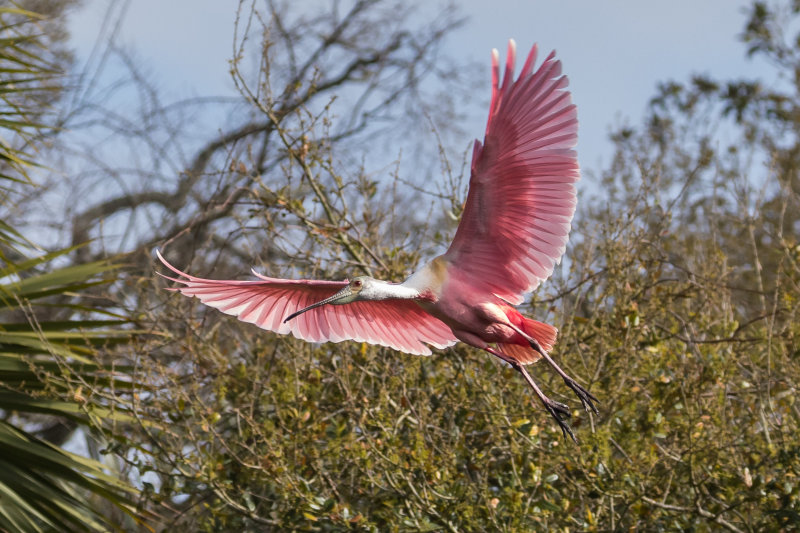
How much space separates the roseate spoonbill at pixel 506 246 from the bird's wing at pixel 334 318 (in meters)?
0.02

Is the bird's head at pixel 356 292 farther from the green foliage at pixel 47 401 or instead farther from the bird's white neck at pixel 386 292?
the green foliage at pixel 47 401

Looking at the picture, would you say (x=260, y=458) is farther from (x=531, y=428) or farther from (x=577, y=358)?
(x=577, y=358)

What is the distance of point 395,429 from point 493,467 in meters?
0.71

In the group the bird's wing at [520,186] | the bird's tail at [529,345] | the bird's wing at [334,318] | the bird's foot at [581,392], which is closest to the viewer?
the bird's wing at [520,186]

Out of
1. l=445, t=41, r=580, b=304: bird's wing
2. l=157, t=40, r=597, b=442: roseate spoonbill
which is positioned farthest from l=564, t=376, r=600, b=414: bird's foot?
l=445, t=41, r=580, b=304: bird's wing

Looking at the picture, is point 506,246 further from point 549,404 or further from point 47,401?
point 47,401

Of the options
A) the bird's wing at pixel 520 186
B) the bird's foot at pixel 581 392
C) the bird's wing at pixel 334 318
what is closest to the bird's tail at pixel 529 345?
the bird's wing at pixel 520 186

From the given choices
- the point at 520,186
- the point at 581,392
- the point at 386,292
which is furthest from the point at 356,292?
the point at 581,392

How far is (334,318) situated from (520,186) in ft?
4.01

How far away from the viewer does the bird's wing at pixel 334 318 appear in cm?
433

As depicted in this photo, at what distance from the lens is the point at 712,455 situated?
4664 millimetres

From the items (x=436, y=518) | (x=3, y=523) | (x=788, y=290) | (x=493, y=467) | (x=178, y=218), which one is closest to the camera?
(x=436, y=518)

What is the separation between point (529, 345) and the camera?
155 inches

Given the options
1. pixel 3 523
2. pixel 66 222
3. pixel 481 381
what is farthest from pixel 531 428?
pixel 66 222
